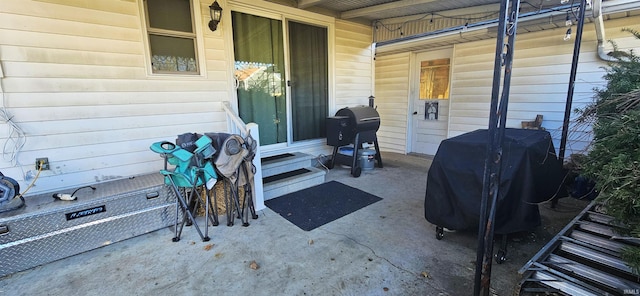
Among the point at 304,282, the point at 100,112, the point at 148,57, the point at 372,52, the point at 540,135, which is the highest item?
the point at 372,52

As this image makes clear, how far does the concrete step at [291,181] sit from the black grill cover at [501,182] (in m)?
1.92

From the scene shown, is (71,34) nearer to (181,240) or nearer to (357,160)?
(181,240)

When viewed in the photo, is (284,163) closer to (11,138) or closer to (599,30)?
(11,138)

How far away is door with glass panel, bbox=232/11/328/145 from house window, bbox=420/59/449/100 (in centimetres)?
232

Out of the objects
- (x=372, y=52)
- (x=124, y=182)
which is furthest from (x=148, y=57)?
(x=372, y=52)

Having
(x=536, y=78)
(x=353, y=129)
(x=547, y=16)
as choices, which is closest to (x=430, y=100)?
(x=536, y=78)

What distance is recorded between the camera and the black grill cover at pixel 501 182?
6.82 feet

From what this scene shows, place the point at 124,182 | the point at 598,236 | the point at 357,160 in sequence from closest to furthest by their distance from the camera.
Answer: the point at 598,236
the point at 124,182
the point at 357,160

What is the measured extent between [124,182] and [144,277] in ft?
4.16

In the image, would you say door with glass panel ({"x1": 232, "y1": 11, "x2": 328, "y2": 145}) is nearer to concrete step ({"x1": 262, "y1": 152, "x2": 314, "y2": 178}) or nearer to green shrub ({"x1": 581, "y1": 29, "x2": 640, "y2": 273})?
concrete step ({"x1": 262, "y1": 152, "x2": 314, "y2": 178})

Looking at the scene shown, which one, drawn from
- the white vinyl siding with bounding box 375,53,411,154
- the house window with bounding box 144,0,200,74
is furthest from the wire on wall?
the white vinyl siding with bounding box 375,53,411,154

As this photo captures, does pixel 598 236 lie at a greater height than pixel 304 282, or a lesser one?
greater

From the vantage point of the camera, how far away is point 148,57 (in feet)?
10.2

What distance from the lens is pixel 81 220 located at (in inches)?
93.5
